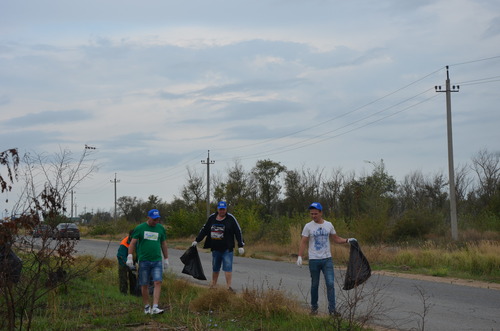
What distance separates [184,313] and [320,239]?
8.13 ft

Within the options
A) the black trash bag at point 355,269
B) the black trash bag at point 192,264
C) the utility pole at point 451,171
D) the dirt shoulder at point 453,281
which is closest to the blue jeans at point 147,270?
the black trash bag at point 192,264

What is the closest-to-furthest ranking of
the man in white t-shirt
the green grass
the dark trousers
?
1. the green grass
2. the man in white t-shirt
3. the dark trousers


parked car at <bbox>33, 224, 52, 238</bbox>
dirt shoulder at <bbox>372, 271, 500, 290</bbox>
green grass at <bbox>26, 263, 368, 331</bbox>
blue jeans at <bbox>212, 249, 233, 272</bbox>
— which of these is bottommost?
dirt shoulder at <bbox>372, 271, 500, 290</bbox>

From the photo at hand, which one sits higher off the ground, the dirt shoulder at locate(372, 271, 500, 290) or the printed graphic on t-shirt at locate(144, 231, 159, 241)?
the printed graphic on t-shirt at locate(144, 231, 159, 241)

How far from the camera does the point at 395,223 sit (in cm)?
3200

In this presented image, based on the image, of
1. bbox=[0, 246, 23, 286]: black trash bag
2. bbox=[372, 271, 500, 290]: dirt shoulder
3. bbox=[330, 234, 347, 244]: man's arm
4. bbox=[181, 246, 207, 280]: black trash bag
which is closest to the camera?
bbox=[0, 246, 23, 286]: black trash bag

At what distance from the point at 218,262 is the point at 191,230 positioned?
33004 mm

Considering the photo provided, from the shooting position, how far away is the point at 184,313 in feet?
32.5

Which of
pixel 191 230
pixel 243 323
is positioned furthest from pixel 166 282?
pixel 191 230

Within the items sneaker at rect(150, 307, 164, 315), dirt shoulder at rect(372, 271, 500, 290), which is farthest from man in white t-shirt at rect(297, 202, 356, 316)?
dirt shoulder at rect(372, 271, 500, 290)

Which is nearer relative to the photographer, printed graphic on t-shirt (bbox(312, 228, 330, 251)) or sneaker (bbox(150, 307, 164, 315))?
sneaker (bbox(150, 307, 164, 315))

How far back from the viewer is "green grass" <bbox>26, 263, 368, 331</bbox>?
28.3 ft

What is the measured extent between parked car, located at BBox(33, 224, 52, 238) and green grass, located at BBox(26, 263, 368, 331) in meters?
1.73

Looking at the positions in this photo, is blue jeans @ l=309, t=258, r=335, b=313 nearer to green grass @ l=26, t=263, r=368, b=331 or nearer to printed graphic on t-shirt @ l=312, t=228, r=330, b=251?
printed graphic on t-shirt @ l=312, t=228, r=330, b=251
